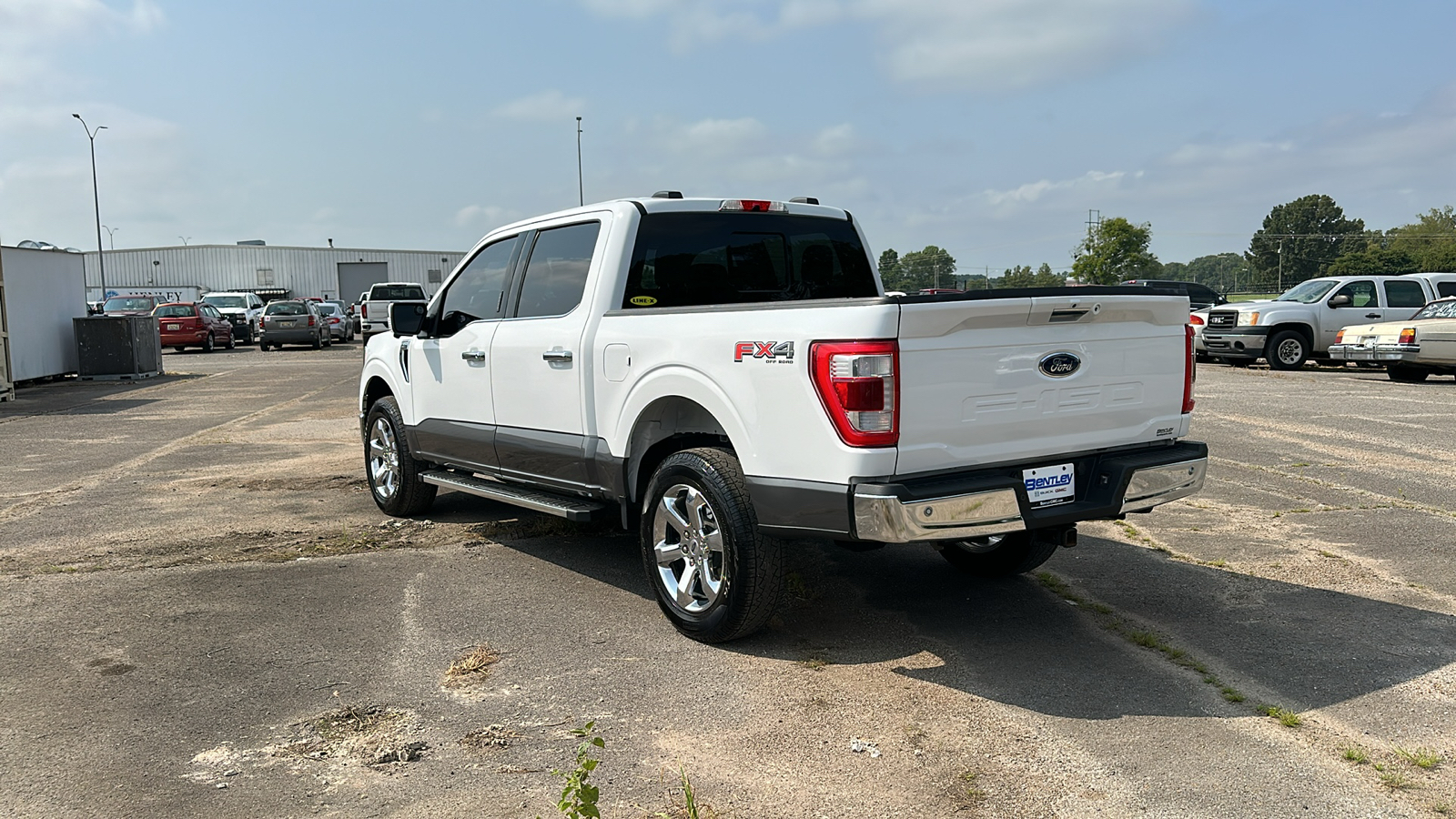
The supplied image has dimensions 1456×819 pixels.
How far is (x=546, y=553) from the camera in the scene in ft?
22.2

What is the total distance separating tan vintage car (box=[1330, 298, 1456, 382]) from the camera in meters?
17.4

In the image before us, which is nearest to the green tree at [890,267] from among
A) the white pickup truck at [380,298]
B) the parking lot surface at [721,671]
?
the parking lot surface at [721,671]

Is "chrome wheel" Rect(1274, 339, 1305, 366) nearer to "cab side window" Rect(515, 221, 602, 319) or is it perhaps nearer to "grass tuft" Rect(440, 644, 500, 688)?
"cab side window" Rect(515, 221, 602, 319)

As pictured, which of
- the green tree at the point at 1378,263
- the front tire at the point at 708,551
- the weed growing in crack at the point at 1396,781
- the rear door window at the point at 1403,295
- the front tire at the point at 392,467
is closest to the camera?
the weed growing in crack at the point at 1396,781

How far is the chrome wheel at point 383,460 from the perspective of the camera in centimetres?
783

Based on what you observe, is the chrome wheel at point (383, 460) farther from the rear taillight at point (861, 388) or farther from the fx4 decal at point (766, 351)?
the rear taillight at point (861, 388)

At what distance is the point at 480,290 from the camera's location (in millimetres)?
6859

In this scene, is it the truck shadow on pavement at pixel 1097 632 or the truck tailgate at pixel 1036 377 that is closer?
the truck tailgate at pixel 1036 377

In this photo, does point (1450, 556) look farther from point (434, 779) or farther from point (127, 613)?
point (127, 613)

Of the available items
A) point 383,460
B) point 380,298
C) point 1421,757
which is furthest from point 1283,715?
point 380,298

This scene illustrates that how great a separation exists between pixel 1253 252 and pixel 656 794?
173 m

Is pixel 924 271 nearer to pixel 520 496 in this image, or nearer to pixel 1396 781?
pixel 520 496

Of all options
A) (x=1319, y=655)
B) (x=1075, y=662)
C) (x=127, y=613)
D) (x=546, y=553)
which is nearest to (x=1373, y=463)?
(x=1319, y=655)

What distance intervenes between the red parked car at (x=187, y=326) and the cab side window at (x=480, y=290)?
97.4 ft
